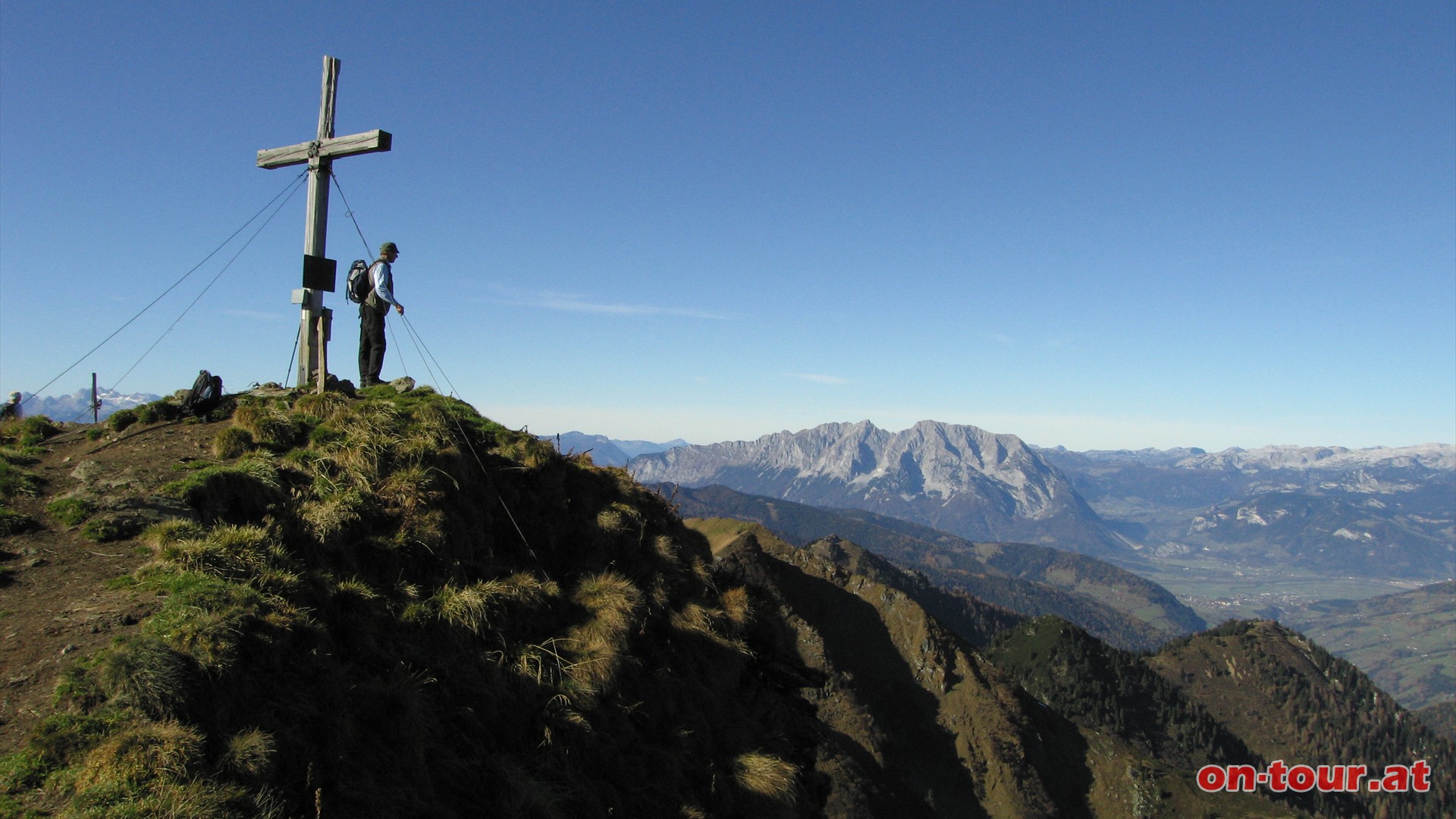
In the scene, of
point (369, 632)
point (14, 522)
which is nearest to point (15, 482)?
point (14, 522)

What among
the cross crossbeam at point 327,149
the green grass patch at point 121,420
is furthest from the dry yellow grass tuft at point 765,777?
the cross crossbeam at point 327,149

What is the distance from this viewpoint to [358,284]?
15258mm

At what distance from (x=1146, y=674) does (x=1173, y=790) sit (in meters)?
85.3

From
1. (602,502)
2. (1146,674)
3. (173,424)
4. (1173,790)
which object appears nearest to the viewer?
(173,424)

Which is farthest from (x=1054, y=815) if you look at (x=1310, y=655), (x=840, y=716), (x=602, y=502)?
(x=1310, y=655)

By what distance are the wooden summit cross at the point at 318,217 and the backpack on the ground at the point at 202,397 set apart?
1.72m

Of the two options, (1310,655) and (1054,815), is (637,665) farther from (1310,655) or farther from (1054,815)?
(1310,655)

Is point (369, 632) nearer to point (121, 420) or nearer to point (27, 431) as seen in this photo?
point (121, 420)

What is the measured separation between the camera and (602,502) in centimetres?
1510

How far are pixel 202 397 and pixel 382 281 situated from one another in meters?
3.73

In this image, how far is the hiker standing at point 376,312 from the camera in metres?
14.9

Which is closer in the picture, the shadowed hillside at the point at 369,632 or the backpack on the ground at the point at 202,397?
the shadowed hillside at the point at 369,632

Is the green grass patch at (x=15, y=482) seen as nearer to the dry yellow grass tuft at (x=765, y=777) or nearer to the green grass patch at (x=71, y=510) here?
the green grass patch at (x=71, y=510)

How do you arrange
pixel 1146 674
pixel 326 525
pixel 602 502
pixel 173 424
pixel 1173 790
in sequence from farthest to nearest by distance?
A: pixel 1146 674 < pixel 1173 790 < pixel 602 502 < pixel 173 424 < pixel 326 525
